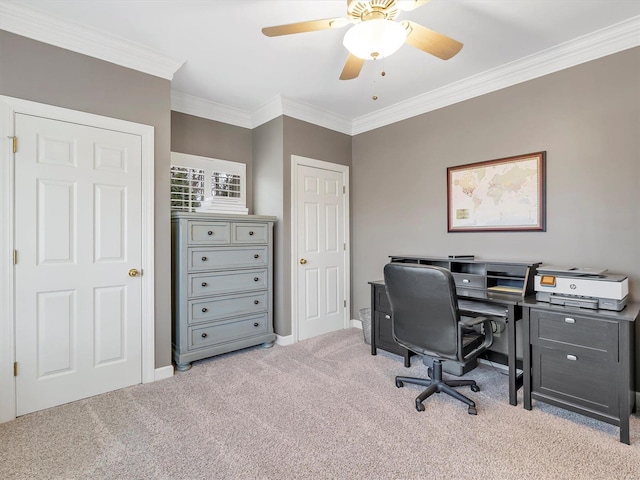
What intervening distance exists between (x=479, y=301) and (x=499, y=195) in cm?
104

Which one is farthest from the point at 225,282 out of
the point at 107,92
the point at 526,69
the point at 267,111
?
the point at 526,69

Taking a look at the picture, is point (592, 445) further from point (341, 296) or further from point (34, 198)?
point (34, 198)

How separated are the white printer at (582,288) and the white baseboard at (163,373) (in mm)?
2960

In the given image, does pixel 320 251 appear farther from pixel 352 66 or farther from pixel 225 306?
pixel 352 66

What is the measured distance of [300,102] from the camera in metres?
3.69

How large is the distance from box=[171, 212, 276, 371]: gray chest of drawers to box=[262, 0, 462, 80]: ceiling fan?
1.90 meters

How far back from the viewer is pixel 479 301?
264cm

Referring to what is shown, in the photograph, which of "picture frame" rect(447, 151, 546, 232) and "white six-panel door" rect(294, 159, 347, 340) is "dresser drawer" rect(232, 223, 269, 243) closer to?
"white six-panel door" rect(294, 159, 347, 340)

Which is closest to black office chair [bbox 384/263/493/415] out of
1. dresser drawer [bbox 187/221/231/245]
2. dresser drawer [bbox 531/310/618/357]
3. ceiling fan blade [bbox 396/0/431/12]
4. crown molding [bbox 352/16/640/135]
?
dresser drawer [bbox 531/310/618/357]

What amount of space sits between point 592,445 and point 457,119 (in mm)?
2788

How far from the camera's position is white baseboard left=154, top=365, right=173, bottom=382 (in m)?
2.79

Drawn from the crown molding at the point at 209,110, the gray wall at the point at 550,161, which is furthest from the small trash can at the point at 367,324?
the crown molding at the point at 209,110

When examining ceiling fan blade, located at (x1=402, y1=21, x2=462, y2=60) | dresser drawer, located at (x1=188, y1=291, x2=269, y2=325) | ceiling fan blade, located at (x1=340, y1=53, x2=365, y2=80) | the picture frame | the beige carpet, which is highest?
ceiling fan blade, located at (x1=340, y1=53, x2=365, y2=80)

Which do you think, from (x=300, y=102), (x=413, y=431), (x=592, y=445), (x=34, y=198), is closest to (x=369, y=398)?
(x=413, y=431)
